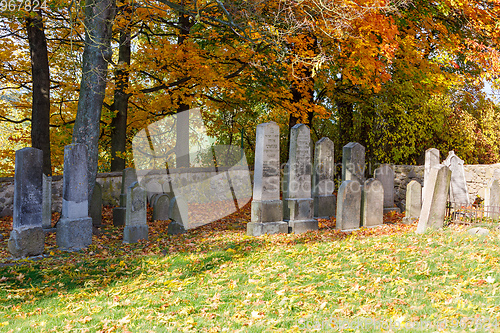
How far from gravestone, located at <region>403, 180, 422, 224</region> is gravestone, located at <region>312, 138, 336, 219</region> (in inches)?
79.9

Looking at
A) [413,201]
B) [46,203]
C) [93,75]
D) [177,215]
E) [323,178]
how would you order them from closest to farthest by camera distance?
[93,75]
[46,203]
[177,215]
[413,201]
[323,178]

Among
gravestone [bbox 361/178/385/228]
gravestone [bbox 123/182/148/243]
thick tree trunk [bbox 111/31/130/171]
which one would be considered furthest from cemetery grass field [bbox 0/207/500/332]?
thick tree trunk [bbox 111/31/130/171]

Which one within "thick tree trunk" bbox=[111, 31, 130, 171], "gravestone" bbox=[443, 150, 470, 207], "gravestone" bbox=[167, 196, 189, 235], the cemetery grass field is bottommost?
the cemetery grass field

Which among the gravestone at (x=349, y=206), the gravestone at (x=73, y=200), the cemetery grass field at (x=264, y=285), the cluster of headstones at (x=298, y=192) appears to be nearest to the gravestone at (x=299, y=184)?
the cluster of headstones at (x=298, y=192)

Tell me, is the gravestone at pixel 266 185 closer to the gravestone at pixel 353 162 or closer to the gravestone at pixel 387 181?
the gravestone at pixel 353 162

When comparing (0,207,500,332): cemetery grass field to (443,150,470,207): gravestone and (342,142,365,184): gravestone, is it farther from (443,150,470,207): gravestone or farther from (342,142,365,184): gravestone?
(443,150,470,207): gravestone

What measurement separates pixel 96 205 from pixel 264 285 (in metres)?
6.34

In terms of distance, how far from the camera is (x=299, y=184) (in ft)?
31.0

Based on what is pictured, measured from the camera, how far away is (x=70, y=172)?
25.7 feet

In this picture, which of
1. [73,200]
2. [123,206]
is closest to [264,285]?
[73,200]

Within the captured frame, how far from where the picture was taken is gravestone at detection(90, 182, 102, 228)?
993 centimetres

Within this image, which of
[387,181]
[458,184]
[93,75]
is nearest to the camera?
[93,75]

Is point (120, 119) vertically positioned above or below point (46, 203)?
above

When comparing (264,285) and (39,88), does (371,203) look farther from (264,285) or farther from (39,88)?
(39,88)
